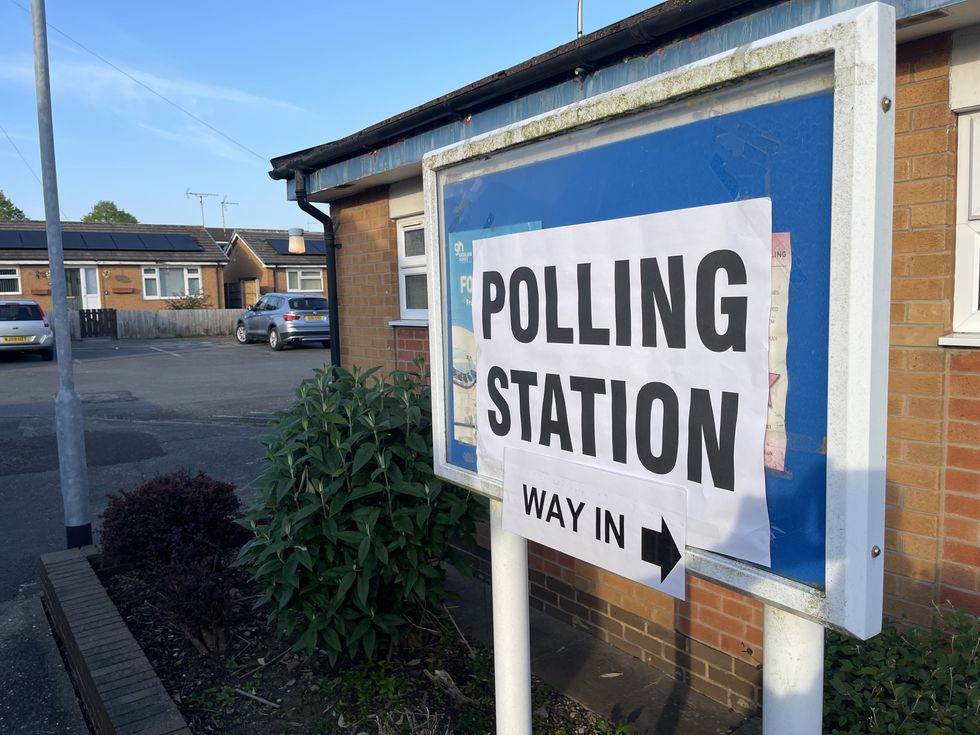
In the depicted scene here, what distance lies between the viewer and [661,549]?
1.40 meters

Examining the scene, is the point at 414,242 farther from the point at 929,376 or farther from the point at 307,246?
the point at 307,246

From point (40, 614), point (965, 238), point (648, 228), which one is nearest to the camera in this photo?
point (648, 228)

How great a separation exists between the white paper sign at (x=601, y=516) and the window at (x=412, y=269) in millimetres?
3808

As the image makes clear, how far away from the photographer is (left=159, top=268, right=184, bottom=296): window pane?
122 feet

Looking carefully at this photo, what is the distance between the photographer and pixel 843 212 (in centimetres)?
107

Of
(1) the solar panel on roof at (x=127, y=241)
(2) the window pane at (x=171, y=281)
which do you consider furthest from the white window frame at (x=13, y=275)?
(2) the window pane at (x=171, y=281)

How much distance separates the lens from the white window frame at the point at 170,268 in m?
36.6

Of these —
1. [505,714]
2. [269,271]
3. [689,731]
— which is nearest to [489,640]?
[689,731]

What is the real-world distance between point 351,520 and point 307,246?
3482 cm

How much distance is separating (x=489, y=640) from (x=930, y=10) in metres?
3.14

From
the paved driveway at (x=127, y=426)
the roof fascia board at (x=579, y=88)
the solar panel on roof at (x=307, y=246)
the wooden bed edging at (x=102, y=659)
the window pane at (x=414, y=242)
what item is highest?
the solar panel on roof at (x=307, y=246)

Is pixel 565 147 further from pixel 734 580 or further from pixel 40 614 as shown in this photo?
pixel 40 614

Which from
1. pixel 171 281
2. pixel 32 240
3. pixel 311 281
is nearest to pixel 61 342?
pixel 32 240

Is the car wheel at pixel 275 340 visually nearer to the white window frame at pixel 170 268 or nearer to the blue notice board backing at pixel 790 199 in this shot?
the white window frame at pixel 170 268
